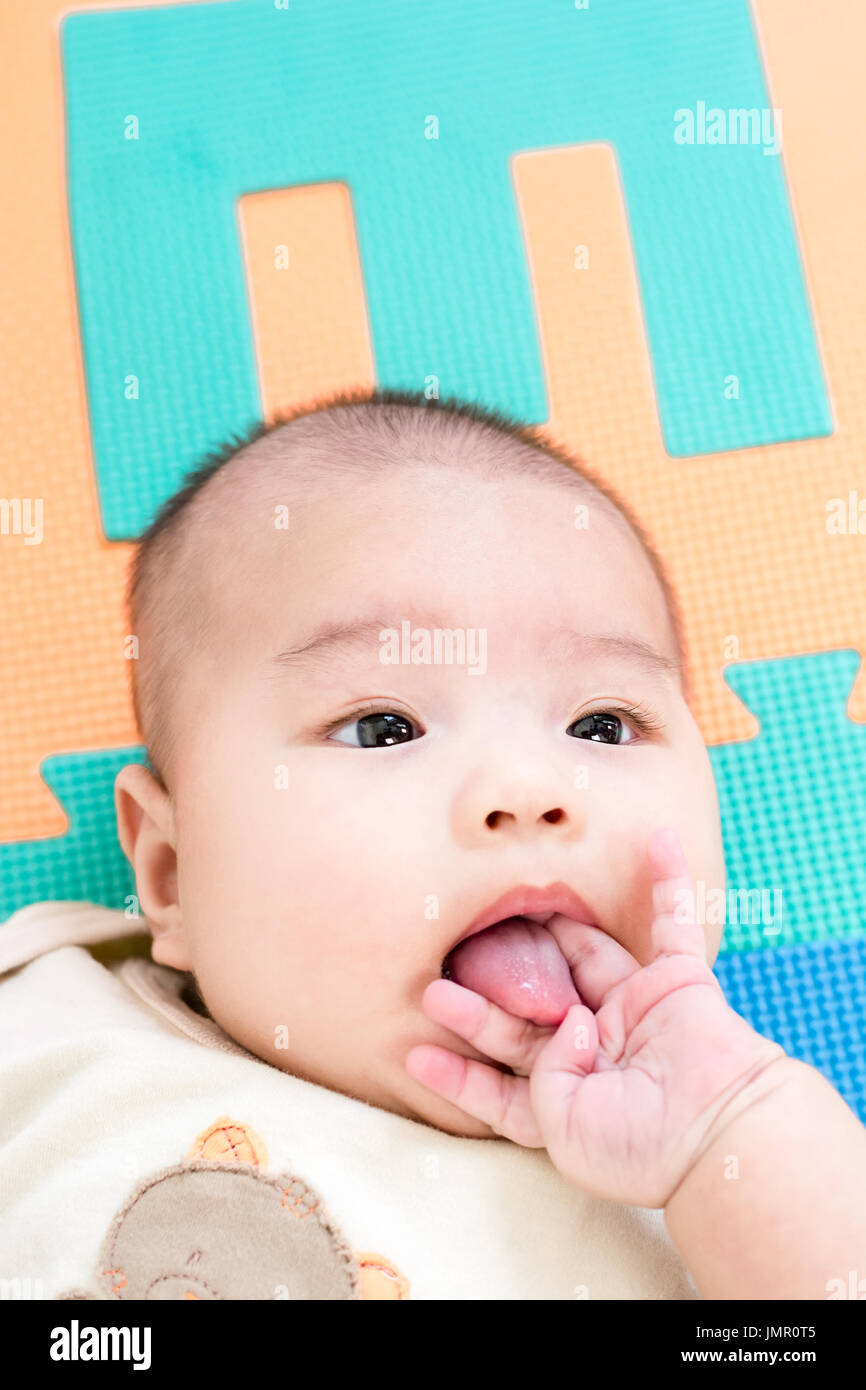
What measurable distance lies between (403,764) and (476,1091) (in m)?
0.25

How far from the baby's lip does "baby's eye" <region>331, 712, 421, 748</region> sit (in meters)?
0.15

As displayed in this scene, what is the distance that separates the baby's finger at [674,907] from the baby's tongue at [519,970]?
0.26 ft

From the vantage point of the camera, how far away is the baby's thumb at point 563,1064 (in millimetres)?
916

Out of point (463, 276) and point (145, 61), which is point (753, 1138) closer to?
point (463, 276)

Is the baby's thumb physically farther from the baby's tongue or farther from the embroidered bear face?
the embroidered bear face

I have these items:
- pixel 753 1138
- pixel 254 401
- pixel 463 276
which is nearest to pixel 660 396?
pixel 463 276

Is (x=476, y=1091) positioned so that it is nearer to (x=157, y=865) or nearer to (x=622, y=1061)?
(x=622, y=1061)

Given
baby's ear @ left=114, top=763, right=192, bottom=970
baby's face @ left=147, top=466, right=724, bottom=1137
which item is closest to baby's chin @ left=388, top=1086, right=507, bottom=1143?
baby's face @ left=147, top=466, right=724, bottom=1137

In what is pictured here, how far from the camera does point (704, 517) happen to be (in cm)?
156

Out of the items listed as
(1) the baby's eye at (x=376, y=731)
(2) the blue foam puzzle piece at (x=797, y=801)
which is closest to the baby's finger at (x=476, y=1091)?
(1) the baby's eye at (x=376, y=731)

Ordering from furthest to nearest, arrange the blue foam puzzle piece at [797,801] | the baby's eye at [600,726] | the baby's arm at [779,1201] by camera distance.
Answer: the blue foam puzzle piece at [797,801]
the baby's eye at [600,726]
the baby's arm at [779,1201]

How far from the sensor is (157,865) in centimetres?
117

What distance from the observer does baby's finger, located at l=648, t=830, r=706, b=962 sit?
0.96 metres

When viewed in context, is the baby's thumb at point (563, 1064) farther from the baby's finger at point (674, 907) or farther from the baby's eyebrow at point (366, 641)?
the baby's eyebrow at point (366, 641)
